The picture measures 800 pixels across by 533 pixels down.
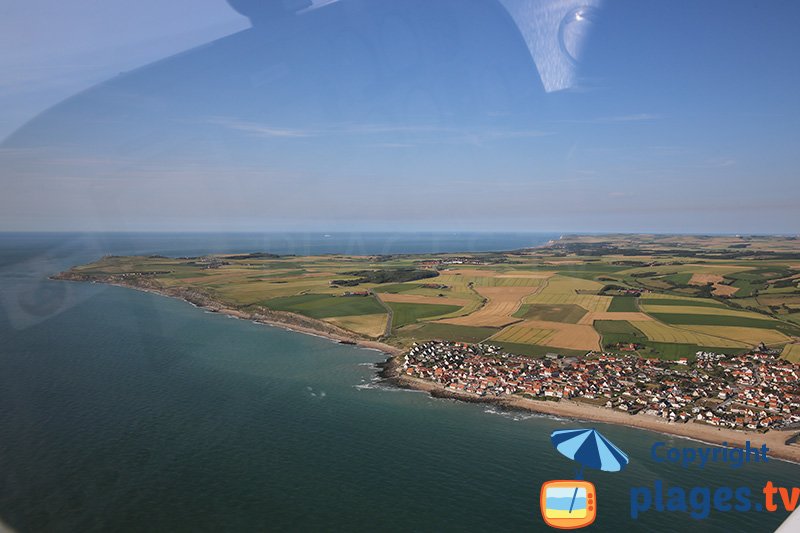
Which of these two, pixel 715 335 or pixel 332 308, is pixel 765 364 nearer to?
pixel 715 335

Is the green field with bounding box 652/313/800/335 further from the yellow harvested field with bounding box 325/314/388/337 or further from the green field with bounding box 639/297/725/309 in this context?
the yellow harvested field with bounding box 325/314/388/337

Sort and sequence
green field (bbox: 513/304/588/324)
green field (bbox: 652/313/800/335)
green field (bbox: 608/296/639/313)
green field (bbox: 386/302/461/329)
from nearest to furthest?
1. green field (bbox: 652/313/800/335)
2. green field (bbox: 513/304/588/324)
3. green field (bbox: 386/302/461/329)
4. green field (bbox: 608/296/639/313)

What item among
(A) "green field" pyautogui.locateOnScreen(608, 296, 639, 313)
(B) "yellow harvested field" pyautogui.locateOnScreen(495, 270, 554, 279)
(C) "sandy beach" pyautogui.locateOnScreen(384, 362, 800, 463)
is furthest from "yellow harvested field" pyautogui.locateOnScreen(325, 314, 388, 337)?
(B) "yellow harvested field" pyautogui.locateOnScreen(495, 270, 554, 279)

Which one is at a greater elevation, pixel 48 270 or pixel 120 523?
pixel 48 270

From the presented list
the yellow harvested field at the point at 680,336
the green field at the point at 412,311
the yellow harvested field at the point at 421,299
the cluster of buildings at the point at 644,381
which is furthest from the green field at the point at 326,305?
the yellow harvested field at the point at 680,336

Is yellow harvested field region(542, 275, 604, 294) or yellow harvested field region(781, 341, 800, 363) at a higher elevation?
yellow harvested field region(542, 275, 604, 294)

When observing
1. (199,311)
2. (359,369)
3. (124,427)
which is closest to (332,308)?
(199,311)
